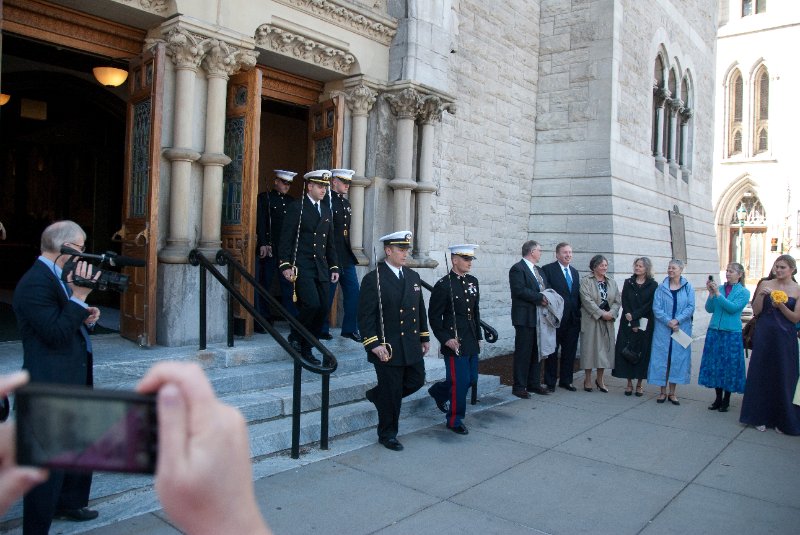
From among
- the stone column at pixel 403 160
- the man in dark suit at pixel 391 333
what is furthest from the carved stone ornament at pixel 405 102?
the man in dark suit at pixel 391 333

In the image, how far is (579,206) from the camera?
11.4 metres

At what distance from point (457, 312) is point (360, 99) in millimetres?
3218

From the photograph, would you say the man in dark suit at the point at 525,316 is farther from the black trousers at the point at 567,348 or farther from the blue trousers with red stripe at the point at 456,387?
the blue trousers with red stripe at the point at 456,387

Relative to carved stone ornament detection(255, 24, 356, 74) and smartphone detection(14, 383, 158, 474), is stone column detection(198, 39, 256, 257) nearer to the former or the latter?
carved stone ornament detection(255, 24, 356, 74)

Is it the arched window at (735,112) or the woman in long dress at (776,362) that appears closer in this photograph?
the woman in long dress at (776,362)

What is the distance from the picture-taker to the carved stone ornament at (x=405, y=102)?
815 centimetres

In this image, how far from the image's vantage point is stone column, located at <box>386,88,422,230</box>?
8.27m

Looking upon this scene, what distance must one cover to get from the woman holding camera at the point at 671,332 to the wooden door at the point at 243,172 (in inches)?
186

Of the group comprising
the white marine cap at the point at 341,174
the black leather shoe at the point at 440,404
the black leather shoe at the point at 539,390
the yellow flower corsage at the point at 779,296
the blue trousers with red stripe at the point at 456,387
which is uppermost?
the white marine cap at the point at 341,174

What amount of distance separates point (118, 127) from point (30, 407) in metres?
10.4

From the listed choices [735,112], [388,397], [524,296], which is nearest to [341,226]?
[388,397]

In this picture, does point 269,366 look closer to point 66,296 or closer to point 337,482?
point 337,482

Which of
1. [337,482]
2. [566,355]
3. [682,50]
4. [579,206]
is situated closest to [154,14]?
[337,482]

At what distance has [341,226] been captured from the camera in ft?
22.7
